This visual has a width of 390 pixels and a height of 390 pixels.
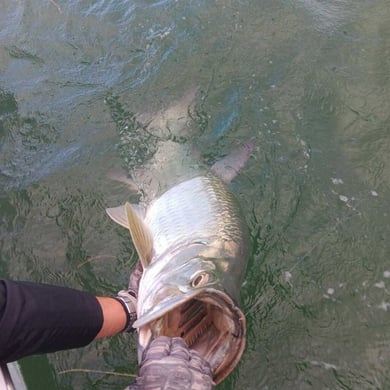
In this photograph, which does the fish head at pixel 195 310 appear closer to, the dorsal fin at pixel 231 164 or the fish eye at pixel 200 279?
the fish eye at pixel 200 279

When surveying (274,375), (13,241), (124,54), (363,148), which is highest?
(124,54)

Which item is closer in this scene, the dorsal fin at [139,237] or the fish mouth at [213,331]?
the fish mouth at [213,331]

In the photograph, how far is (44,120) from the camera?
4.66 metres

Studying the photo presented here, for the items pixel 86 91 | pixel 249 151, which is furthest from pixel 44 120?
pixel 249 151

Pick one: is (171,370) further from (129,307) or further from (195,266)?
(129,307)

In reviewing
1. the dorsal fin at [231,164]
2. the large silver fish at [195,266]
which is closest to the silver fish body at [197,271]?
the large silver fish at [195,266]

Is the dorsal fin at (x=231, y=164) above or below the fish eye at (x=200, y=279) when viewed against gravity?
below

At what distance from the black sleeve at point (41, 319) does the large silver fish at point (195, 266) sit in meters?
0.30

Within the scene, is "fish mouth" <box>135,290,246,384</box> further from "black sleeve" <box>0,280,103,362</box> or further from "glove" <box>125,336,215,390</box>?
"black sleeve" <box>0,280,103,362</box>

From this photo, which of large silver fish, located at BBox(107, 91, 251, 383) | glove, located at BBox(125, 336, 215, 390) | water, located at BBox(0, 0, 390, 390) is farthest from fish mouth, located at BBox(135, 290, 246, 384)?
water, located at BBox(0, 0, 390, 390)

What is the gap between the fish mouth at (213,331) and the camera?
7.13 feet

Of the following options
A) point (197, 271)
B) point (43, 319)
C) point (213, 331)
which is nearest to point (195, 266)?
point (197, 271)

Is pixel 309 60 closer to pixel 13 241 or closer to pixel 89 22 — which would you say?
pixel 89 22

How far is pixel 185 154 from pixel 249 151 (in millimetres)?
576
